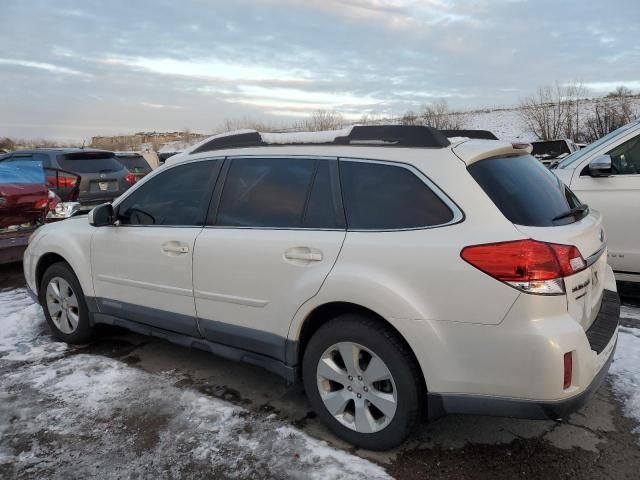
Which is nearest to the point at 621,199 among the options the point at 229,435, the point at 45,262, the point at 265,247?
the point at 265,247

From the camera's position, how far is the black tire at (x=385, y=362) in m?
2.67

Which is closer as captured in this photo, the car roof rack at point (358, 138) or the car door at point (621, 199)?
the car roof rack at point (358, 138)

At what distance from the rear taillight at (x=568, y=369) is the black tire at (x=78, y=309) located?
145 inches

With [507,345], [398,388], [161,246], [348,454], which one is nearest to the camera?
[507,345]

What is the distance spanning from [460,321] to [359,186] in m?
0.93

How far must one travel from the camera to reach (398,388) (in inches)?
106

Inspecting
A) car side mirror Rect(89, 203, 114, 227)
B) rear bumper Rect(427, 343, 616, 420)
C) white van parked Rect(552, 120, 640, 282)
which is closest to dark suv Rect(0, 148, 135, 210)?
car side mirror Rect(89, 203, 114, 227)

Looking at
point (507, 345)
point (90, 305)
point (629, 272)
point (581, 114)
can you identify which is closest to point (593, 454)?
point (507, 345)

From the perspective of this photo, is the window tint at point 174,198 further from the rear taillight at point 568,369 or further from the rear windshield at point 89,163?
the rear windshield at point 89,163

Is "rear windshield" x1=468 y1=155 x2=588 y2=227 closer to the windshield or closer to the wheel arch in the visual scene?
the windshield

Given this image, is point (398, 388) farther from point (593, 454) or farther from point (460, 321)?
point (593, 454)

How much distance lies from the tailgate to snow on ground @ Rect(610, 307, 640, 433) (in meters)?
0.84

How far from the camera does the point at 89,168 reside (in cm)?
1007

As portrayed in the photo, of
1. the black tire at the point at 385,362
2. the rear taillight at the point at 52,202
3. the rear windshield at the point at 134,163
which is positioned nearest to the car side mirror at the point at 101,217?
the black tire at the point at 385,362
